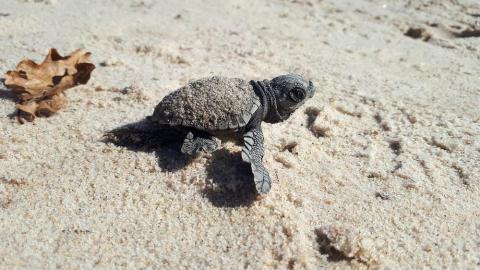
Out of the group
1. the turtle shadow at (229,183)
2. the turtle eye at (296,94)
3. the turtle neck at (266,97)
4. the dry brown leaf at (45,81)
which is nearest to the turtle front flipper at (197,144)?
the turtle shadow at (229,183)

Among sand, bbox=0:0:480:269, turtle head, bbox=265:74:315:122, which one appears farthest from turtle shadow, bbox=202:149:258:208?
turtle head, bbox=265:74:315:122

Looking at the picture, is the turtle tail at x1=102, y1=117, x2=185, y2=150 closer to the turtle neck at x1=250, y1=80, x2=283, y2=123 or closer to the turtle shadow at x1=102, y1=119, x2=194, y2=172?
the turtle shadow at x1=102, y1=119, x2=194, y2=172

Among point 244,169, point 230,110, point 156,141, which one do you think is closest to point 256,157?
point 244,169

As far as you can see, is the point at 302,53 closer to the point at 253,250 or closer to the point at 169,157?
the point at 169,157

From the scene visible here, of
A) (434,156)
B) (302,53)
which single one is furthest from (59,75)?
(434,156)

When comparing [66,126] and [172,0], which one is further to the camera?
[172,0]

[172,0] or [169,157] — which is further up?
[169,157]

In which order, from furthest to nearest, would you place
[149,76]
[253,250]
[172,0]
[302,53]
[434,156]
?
1. [172,0]
2. [302,53]
3. [149,76]
4. [434,156]
5. [253,250]
